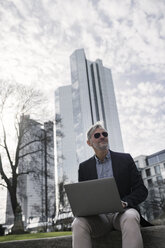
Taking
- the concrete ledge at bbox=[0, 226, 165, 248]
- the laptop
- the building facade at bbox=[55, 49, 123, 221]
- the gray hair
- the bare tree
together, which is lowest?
the concrete ledge at bbox=[0, 226, 165, 248]

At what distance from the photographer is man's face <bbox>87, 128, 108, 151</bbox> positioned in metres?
2.82

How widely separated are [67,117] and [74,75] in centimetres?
1913

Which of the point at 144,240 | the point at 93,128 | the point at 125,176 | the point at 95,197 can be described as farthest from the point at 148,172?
the point at 95,197

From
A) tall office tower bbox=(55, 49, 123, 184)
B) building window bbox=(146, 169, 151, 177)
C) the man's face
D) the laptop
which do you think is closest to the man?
the man's face

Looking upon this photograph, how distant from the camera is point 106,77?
92500mm

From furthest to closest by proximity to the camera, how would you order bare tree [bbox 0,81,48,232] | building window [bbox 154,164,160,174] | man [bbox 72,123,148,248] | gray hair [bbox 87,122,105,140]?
building window [bbox 154,164,160,174]
bare tree [bbox 0,81,48,232]
gray hair [bbox 87,122,105,140]
man [bbox 72,123,148,248]

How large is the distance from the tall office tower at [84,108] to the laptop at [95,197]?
77667 millimetres

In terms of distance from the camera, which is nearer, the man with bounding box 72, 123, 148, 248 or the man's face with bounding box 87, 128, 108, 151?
the man with bounding box 72, 123, 148, 248

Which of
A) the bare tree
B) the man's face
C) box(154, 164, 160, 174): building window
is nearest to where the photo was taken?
the man's face

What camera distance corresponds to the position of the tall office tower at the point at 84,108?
8294 cm

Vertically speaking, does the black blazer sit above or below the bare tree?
below

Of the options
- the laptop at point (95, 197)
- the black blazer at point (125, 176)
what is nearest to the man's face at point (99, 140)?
the black blazer at point (125, 176)

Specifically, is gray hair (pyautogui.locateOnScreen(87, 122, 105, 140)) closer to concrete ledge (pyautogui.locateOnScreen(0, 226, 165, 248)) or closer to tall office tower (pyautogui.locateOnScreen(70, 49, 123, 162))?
concrete ledge (pyautogui.locateOnScreen(0, 226, 165, 248))

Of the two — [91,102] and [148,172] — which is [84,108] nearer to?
[91,102]
